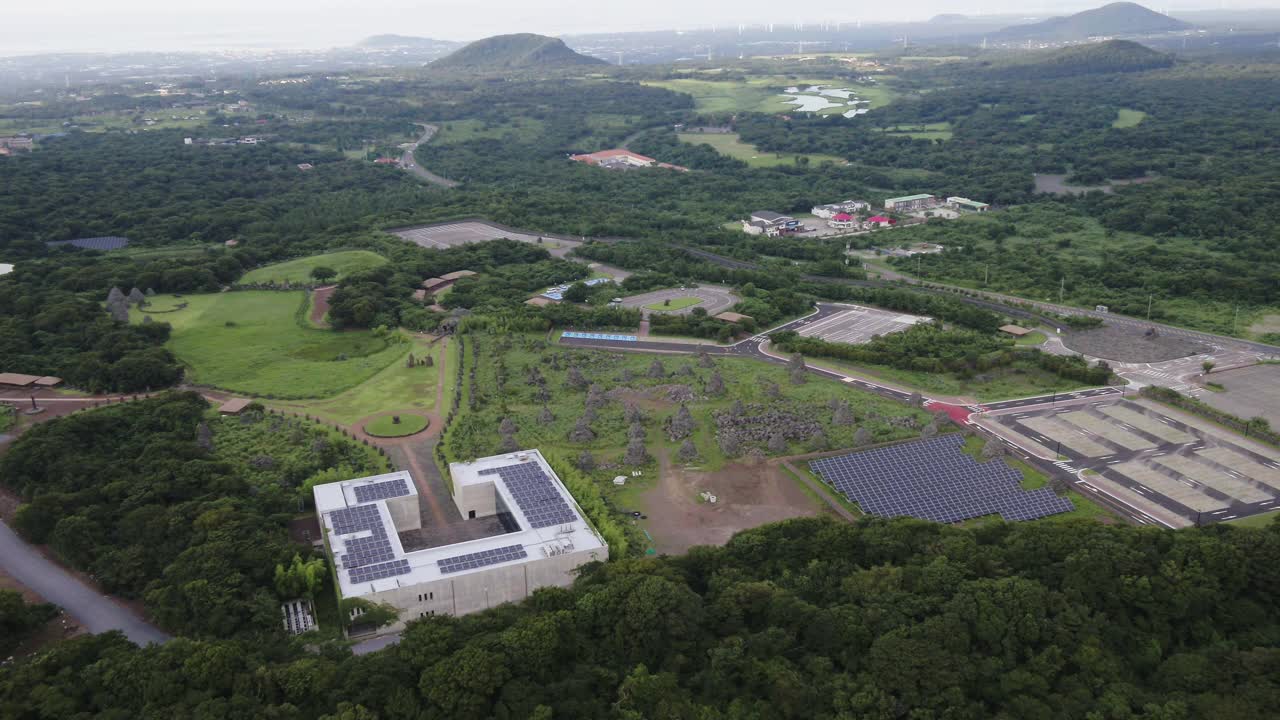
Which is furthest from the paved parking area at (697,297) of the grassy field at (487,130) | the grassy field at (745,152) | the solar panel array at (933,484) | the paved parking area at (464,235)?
the grassy field at (487,130)

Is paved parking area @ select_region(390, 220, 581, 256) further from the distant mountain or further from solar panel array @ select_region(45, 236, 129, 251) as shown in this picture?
the distant mountain

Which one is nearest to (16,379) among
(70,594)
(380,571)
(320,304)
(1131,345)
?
(320,304)

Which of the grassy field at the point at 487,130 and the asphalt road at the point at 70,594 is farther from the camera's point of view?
the grassy field at the point at 487,130

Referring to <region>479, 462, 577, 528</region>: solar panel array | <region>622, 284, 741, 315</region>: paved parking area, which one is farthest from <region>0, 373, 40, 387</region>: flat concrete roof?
<region>622, 284, 741, 315</region>: paved parking area

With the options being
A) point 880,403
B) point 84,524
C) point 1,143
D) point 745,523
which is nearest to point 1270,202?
point 880,403

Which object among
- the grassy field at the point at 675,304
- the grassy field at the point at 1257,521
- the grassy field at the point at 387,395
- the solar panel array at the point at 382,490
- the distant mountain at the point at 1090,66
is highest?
the distant mountain at the point at 1090,66

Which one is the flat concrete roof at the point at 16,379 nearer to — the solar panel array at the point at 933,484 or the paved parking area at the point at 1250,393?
the solar panel array at the point at 933,484
